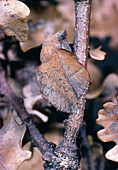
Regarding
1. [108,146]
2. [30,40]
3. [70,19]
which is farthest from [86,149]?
[70,19]

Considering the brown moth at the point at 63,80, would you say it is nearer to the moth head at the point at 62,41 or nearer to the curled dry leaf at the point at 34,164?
the moth head at the point at 62,41

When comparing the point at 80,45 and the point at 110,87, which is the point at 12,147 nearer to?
the point at 80,45

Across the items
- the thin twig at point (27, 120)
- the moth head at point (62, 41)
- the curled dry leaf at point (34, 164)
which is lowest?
the curled dry leaf at point (34, 164)

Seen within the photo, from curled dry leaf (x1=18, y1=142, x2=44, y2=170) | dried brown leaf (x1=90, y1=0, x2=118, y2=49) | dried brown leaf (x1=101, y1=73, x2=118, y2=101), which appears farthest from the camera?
dried brown leaf (x1=90, y1=0, x2=118, y2=49)

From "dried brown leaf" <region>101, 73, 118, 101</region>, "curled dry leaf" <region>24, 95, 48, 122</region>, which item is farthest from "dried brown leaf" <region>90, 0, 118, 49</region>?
"curled dry leaf" <region>24, 95, 48, 122</region>

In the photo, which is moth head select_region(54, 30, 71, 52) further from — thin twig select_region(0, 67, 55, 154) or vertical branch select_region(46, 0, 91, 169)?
thin twig select_region(0, 67, 55, 154)

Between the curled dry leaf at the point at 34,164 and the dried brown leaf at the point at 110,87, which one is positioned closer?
the curled dry leaf at the point at 34,164

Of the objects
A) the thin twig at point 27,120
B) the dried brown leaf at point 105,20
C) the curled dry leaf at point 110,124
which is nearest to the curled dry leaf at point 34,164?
the thin twig at point 27,120
